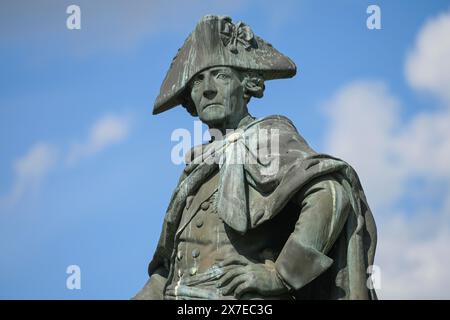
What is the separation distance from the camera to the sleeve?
15500mm

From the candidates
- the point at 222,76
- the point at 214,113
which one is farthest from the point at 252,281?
the point at 222,76

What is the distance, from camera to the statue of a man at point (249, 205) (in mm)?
15672

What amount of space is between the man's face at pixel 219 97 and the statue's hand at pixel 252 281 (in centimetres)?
196

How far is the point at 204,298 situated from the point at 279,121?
2309mm

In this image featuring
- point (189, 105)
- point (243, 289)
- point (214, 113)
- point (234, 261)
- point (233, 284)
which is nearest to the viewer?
point (243, 289)

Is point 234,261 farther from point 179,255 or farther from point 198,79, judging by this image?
point 198,79

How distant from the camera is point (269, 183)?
16094mm

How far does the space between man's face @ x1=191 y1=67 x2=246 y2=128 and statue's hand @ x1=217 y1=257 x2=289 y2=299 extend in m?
1.96

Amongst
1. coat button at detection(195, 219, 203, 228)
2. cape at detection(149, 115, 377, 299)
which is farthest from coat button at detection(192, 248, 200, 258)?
cape at detection(149, 115, 377, 299)

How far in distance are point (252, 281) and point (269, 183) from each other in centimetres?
115

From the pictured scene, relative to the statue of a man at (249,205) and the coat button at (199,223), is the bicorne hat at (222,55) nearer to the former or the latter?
the statue of a man at (249,205)
